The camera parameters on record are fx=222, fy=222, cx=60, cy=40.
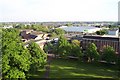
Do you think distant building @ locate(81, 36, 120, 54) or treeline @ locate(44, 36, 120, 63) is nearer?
treeline @ locate(44, 36, 120, 63)

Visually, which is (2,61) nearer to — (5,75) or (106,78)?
(5,75)

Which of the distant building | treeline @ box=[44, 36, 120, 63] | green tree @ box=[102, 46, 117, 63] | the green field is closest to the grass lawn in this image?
the green field

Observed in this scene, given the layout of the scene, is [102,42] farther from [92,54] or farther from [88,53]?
[92,54]

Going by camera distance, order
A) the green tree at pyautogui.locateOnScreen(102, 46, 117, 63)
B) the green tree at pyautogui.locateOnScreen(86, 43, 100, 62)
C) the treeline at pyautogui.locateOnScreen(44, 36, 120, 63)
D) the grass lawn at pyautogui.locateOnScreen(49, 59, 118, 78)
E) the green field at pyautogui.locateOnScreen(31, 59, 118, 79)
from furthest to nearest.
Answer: the green tree at pyautogui.locateOnScreen(86, 43, 100, 62), the treeline at pyautogui.locateOnScreen(44, 36, 120, 63), the green tree at pyautogui.locateOnScreen(102, 46, 117, 63), the grass lawn at pyautogui.locateOnScreen(49, 59, 118, 78), the green field at pyautogui.locateOnScreen(31, 59, 118, 79)

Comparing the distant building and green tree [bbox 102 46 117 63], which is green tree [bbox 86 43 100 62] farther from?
the distant building

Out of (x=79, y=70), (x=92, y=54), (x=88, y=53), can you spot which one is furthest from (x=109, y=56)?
(x=79, y=70)

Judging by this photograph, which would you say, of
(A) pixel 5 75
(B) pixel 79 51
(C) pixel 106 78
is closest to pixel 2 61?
(A) pixel 5 75

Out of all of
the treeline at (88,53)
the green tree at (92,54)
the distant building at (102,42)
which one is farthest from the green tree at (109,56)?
the distant building at (102,42)

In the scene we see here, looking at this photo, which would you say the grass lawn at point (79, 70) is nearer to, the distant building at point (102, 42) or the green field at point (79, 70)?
the green field at point (79, 70)

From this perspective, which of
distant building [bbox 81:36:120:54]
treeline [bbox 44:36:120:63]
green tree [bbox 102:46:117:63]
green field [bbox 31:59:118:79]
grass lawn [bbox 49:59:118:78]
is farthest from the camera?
distant building [bbox 81:36:120:54]
